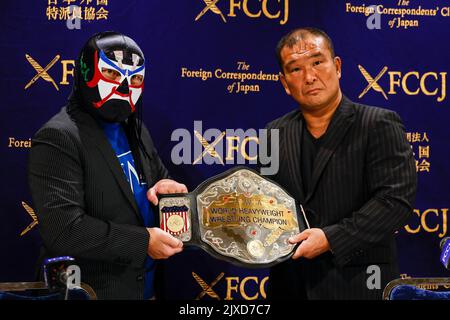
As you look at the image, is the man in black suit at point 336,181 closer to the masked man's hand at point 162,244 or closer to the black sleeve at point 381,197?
the black sleeve at point 381,197

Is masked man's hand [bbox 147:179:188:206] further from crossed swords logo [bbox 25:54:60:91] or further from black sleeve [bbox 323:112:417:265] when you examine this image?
crossed swords logo [bbox 25:54:60:91]

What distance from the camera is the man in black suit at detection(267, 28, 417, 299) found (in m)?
2.39

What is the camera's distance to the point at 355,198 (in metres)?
2.48

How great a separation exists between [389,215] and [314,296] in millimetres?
465

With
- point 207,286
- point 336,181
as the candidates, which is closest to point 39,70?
point 207,286

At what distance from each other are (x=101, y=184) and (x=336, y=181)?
38.9 inches

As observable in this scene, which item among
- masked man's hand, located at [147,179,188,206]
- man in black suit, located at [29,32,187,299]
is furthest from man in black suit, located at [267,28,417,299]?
man in black suit, located at [29,32,187,299]

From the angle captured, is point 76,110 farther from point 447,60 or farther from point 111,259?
point 447,60

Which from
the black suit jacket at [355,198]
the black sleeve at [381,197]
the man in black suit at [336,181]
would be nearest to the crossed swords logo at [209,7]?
the man in black suit at [336,181]

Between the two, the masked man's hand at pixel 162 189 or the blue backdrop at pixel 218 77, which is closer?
the masked man's hand at pixel 162 189

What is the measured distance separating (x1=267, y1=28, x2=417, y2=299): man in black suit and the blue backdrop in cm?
52

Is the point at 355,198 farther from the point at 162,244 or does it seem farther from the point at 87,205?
the point at 87,205

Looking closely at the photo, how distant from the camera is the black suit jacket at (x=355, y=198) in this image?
239cm
